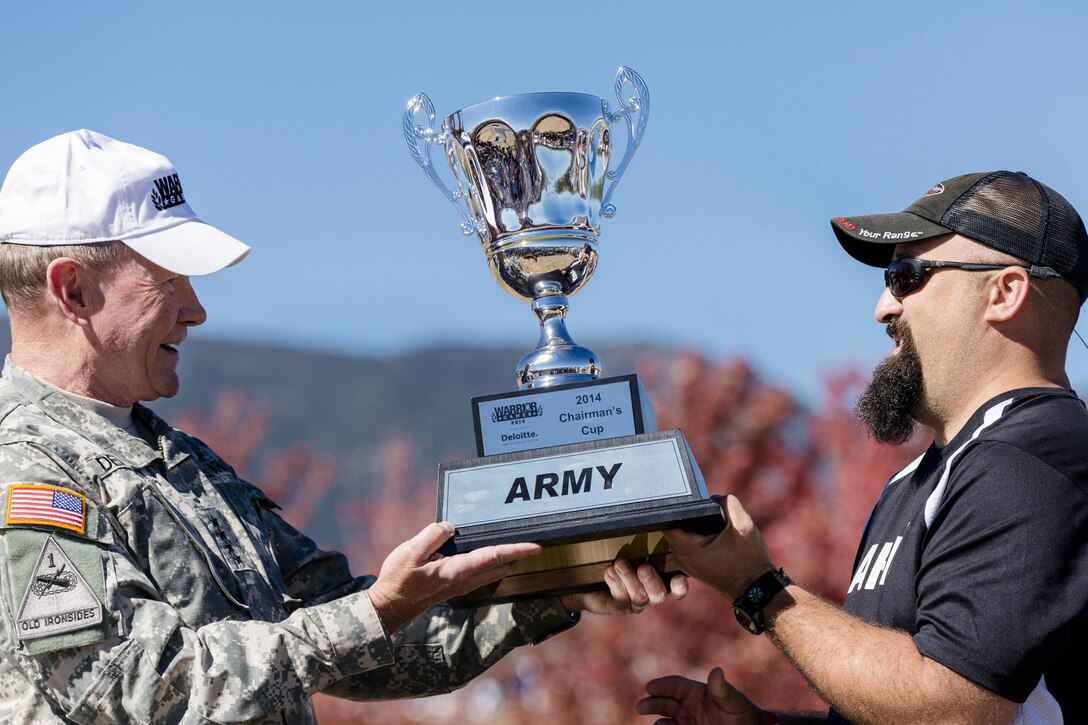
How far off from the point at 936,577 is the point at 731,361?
649 centimetres

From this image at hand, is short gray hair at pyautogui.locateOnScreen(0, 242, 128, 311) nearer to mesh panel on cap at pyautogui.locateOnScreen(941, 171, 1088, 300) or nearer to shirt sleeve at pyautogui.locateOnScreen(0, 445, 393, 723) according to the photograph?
shirt sleeve at pyautogui.locateOnScreen(0, 445, 393, 723)

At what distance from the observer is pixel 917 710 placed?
2.88m

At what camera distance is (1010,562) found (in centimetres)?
285

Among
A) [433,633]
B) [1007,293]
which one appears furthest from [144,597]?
[1007,293]

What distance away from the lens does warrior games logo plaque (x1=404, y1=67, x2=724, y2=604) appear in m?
3.12

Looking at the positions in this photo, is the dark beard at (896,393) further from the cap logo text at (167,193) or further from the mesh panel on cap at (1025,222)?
the cap logo text at (167,193)

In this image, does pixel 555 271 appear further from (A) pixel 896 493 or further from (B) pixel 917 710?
(B) pixel 917 710

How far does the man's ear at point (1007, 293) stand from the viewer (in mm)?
3312

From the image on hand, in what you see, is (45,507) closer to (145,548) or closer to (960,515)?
(145,548)

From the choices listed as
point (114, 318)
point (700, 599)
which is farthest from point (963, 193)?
point (700, 599)

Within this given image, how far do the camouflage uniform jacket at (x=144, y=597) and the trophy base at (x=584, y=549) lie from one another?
433 millimetres

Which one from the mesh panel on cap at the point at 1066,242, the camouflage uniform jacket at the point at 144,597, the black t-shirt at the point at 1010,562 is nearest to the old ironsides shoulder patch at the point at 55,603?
the camouflage uniform jacket at the point at 144,597

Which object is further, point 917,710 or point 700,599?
point 700,599

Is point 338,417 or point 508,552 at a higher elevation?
point 508,552
